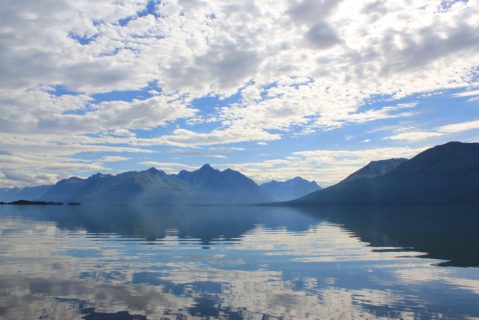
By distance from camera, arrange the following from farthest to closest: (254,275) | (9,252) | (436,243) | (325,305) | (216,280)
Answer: (436,243)
(9,252)
(254,275)
(216,280)
(325,305)

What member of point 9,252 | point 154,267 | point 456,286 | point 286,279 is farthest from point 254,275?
point 9,252

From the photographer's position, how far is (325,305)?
2414 cm

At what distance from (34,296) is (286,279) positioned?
17.0 metres

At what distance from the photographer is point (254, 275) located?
109ft

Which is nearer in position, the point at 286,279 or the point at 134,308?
the point at 134,308

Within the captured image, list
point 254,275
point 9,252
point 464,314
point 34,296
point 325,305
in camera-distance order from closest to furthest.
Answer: point 464,314 → point 325,305 → point 34,296 → point 254,275 → point 9,252

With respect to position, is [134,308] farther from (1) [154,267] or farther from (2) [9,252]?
(2) [9,252]

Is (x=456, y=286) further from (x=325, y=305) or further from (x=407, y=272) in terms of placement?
(x=325, y=305)

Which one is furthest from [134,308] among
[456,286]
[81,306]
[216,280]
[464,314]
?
A: [456,286]

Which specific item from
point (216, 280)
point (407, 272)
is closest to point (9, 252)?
point (216, 280)

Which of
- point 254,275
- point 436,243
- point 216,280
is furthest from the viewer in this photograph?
point 436,243

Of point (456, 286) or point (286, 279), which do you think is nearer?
point (456, 286)

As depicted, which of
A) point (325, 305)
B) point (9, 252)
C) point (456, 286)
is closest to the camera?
point (325, 305)

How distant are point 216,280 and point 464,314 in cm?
1621
